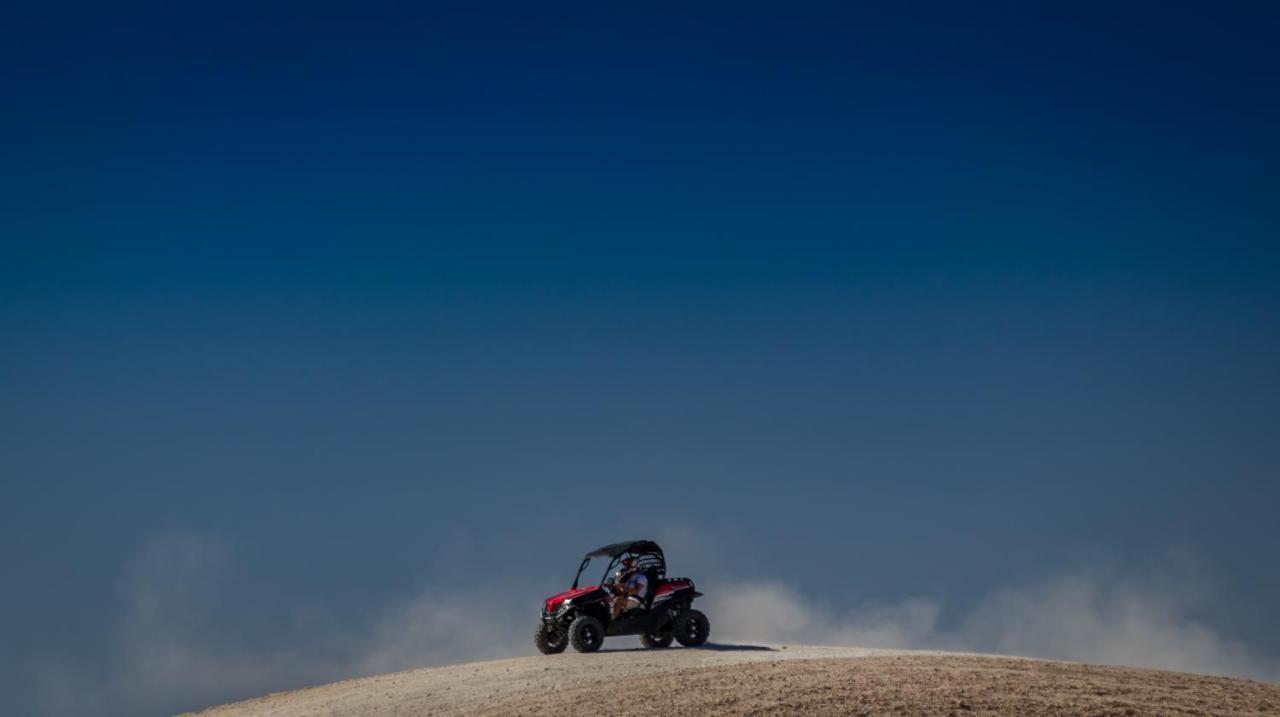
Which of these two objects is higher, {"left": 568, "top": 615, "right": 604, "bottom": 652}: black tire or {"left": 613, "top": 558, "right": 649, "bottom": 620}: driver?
{"left": 613, "top": 558, "right": 649, "bottom": 620}: driver

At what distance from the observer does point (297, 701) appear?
2820 cm

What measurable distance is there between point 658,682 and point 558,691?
6.99 feet

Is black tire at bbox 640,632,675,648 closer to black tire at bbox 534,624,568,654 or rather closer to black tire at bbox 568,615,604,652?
black tire at bbox 568,615,604,652

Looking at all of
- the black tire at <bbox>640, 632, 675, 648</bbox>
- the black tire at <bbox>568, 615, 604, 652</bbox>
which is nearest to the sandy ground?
the black tire at <bbox>568, 615, 604, 652</bbox>

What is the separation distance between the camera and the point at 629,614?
31578 millimetres

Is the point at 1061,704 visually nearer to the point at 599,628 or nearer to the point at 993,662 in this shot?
the point at 993,662

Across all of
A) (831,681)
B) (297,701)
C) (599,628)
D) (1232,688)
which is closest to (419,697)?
(297,701)

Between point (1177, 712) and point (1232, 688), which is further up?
point (1232, 688)

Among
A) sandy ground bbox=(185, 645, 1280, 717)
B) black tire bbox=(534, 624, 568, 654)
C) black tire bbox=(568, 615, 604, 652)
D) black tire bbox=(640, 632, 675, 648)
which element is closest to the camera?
sandy ground bbox=(185, 645, 1280, 717)

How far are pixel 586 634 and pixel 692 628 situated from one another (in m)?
3.30

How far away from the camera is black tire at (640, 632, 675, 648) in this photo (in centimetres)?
3206

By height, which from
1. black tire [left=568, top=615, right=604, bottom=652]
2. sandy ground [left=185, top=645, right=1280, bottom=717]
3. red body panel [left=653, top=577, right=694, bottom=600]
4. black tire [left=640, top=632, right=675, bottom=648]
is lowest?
sandy ground [left=185, top=645, right=1280, bottom=717]

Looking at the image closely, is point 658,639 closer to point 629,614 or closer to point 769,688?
point 629,614

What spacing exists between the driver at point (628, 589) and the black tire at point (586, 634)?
752 mm
